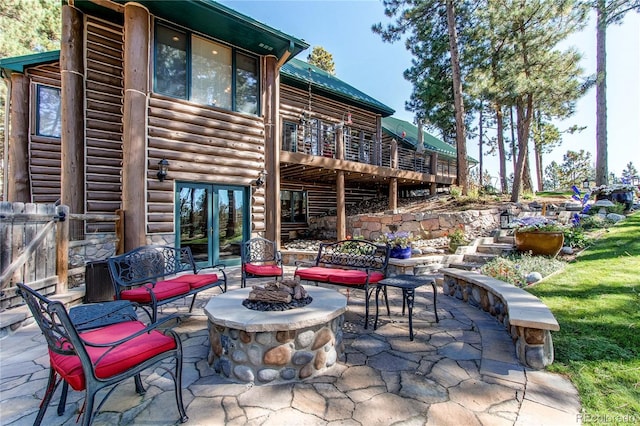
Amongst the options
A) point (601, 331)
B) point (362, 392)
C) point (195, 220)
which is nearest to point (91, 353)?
point (362, 392)

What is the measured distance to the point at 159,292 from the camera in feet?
11.2

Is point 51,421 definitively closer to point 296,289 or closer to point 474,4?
point 296,289

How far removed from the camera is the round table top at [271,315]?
7.82ft

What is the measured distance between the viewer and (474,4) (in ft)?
41.6

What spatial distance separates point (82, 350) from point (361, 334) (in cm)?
251

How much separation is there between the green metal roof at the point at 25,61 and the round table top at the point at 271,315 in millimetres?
8300

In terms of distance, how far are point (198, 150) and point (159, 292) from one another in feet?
13.3

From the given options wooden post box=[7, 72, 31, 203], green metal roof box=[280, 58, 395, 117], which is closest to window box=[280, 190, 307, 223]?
green metal roof box=[280, 58, 395, 117]

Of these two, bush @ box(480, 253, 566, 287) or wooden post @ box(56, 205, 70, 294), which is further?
bush @ box(480, 253, 566, 287)

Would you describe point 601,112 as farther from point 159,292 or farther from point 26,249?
point 26,249

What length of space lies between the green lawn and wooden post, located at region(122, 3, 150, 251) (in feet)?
21.1

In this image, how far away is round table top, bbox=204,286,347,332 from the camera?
2.38m

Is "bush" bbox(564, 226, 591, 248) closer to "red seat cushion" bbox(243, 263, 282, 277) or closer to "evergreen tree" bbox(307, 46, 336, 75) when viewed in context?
"red seat cushion" bbox(243, 263, 282, 277)

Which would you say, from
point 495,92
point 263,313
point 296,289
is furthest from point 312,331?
point 495,92
